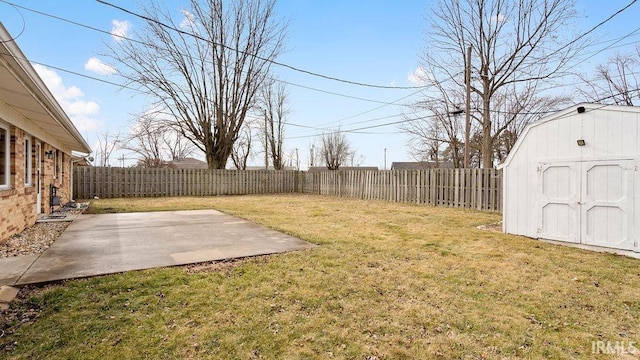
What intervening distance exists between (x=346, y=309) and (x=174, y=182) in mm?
17368

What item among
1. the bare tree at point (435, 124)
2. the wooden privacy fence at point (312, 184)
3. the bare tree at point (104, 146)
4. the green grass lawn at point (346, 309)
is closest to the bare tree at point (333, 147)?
the bare tree at point (435, 124)

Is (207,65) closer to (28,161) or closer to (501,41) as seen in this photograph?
(28,161)

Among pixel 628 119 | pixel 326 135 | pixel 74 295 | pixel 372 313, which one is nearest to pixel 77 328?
pixel 74 295

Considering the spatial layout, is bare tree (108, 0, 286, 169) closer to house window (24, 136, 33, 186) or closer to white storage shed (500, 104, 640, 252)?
house window (24, 136, 33, 186)

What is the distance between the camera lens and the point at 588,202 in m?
5.53

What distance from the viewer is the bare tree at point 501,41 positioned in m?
14.5

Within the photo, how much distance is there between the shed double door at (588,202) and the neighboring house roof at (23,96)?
791 cm

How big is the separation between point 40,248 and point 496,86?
18.7 meters

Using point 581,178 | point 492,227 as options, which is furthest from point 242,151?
point 581,178

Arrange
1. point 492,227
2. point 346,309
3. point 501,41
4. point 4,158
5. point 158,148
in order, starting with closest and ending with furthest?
point 346,309
point 4,158
point 492,227
point 501,41
point 158,148

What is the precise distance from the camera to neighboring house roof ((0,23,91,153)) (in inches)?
129

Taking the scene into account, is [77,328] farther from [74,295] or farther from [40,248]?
[40,248]

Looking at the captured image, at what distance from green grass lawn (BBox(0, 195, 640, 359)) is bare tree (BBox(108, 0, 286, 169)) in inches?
670

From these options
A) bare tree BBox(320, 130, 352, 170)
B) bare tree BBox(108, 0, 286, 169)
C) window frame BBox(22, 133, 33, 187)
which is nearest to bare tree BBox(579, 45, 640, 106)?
bare tree BBox(108, 0, 286, 169)
